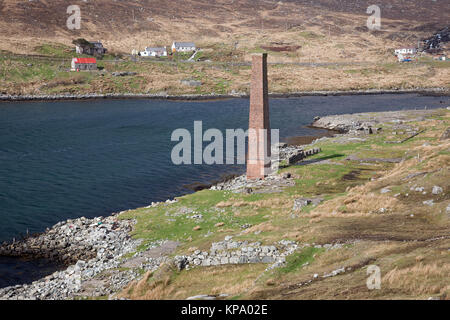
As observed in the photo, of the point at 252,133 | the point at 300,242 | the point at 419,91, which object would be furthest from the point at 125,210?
the point at 419,91

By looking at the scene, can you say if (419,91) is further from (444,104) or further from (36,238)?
(36,238)

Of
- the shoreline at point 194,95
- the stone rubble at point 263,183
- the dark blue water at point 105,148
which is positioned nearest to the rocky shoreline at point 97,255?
the stone rubble at point 263,183

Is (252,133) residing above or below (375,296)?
above

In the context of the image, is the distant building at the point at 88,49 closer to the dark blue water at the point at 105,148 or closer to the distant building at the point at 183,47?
the distant building at the point at 183,47

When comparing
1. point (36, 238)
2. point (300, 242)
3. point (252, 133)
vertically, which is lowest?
point (36, 238)

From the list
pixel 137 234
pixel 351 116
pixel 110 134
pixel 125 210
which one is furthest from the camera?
pixel 351 116

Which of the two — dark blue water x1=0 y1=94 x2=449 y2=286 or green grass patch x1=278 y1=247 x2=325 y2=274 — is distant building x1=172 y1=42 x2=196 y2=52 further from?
green grass patch x1=278 y1=247 x2=325 y2=274

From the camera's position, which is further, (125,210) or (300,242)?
(125,210)

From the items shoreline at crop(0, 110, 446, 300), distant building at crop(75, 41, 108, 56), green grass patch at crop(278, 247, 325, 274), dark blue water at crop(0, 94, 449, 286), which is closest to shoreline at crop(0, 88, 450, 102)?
dark blue water at crop(0, 94, 449, 286)
